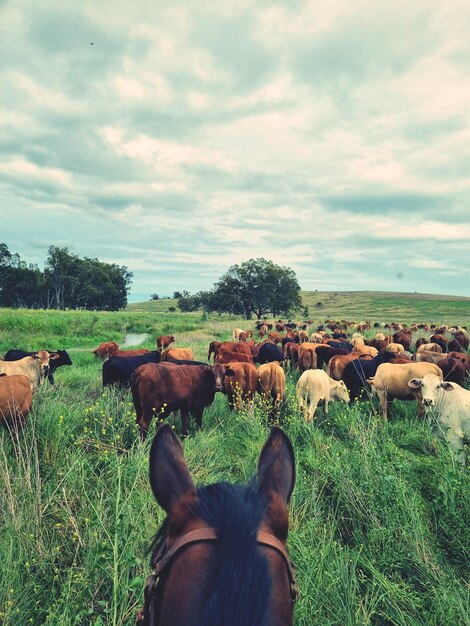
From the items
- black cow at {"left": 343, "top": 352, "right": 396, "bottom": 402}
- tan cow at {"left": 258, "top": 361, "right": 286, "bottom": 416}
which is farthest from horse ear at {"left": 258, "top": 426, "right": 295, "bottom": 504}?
black cow at {"left": 343, "top": 352, "right": 396, "bottom": 402}

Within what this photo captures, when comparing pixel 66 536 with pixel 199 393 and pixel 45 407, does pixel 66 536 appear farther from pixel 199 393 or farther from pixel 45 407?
pixel 199 393

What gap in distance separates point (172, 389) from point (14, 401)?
265cm

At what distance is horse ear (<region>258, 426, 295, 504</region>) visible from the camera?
164cm

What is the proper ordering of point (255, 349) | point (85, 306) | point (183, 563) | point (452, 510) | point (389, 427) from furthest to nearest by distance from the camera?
1. point (85, 306)
2. point (255, 349)
3. point (389, 427)
4. point (452, 510)
5. point (183, 563)

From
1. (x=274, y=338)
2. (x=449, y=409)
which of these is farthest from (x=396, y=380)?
(x=274, y=338)

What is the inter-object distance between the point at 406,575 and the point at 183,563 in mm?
2871

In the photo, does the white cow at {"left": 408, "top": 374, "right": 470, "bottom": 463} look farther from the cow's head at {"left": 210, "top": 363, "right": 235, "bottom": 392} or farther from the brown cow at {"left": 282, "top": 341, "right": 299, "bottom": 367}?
the brown cow at {"left": 282, "top": 341, "right": 299, "bottom": 367}

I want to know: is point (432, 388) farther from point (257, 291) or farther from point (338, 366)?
point (257, 291)

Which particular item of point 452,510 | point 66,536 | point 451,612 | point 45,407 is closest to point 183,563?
point 451,612

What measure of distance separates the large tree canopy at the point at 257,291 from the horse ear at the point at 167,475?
225 feet

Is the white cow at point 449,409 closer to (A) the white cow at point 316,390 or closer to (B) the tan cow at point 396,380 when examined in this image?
(B) the tan cow at point 396,380

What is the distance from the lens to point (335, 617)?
2562 millimetres

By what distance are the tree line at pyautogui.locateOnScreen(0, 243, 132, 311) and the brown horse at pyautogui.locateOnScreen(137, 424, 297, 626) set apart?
262ft

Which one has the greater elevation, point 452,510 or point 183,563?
point 183,563
